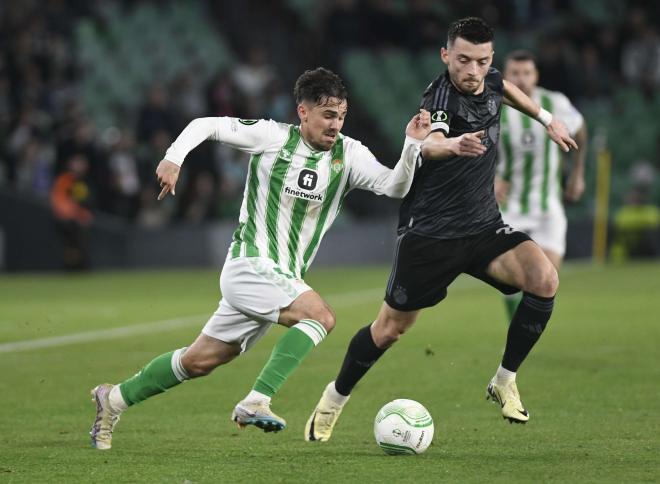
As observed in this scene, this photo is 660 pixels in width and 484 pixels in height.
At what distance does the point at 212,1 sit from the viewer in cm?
2655

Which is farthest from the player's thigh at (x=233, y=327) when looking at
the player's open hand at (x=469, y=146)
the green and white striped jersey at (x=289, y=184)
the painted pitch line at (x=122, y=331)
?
the painted pitch line at (x=122, y=331)

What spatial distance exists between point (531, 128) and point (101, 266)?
1281 cm

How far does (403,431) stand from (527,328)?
→ 1104 mm

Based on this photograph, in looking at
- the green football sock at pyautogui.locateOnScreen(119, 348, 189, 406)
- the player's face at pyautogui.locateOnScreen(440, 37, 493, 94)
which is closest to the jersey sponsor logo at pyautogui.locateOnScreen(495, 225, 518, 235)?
the player's face at pyautogui.locateOnScreen(440, 37, 493, 94)

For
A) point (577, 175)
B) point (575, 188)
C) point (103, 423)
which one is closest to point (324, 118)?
point (103, 423)

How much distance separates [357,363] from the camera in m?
7.17

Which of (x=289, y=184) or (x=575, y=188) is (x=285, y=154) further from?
(x=575, y=188)

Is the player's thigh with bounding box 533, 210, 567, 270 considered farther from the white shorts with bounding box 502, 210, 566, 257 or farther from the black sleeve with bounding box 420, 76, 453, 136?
the black sleeve with bounding box 420, 76, 453, 136

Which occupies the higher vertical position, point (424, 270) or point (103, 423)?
point (424, 270)

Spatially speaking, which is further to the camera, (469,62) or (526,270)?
(526,270)

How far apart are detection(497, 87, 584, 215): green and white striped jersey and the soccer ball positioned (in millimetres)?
4322

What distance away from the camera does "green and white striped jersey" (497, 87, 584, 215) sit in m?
10.5

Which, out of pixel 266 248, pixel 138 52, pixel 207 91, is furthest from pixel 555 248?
pixel 138 52

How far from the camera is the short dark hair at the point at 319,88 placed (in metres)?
6.54
